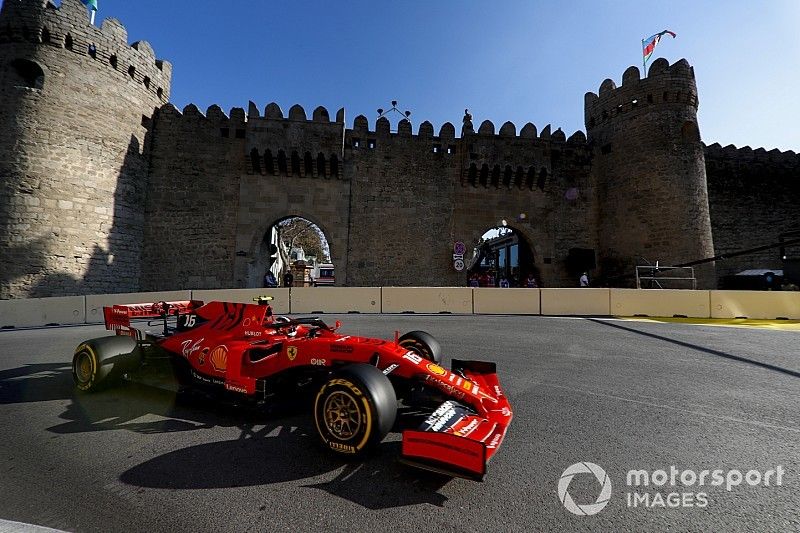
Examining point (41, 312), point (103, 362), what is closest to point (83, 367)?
point (103, 362)

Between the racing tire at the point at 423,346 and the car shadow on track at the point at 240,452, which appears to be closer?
the car shadow on track at the point at 240,452

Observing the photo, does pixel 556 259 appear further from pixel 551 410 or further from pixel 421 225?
pixel 551 410

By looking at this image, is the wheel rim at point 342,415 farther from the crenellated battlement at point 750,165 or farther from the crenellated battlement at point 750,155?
the crenellated battlement at point 750,155

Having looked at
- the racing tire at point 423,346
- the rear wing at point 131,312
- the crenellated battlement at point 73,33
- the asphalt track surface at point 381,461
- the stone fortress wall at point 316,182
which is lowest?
the asphalt track surface at point 381,461

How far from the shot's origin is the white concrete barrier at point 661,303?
35.6 ft

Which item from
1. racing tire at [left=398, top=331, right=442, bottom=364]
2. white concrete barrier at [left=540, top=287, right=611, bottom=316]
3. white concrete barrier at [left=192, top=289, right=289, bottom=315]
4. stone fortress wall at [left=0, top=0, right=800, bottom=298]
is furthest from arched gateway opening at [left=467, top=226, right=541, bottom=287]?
racing tire at [left=398, top=331, right=442, bottom=364]

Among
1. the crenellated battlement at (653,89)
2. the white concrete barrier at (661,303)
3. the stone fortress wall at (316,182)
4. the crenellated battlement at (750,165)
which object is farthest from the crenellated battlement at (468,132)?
the white concrete barrier at (661,303)

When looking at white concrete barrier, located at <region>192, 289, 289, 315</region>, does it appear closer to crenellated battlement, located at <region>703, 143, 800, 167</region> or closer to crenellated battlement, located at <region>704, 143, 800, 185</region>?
crenellated battlement, located at <region>704, 143, 800, 185</region>

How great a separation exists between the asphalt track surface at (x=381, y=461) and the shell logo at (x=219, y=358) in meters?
Result: 0.40

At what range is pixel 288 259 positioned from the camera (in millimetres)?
30609

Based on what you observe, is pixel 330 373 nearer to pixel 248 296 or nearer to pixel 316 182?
pixel 248 296

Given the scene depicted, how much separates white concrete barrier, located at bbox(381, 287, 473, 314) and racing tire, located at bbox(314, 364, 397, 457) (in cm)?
916

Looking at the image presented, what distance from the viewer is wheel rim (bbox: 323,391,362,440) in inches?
90.0

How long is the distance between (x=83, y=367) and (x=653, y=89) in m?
22.0
